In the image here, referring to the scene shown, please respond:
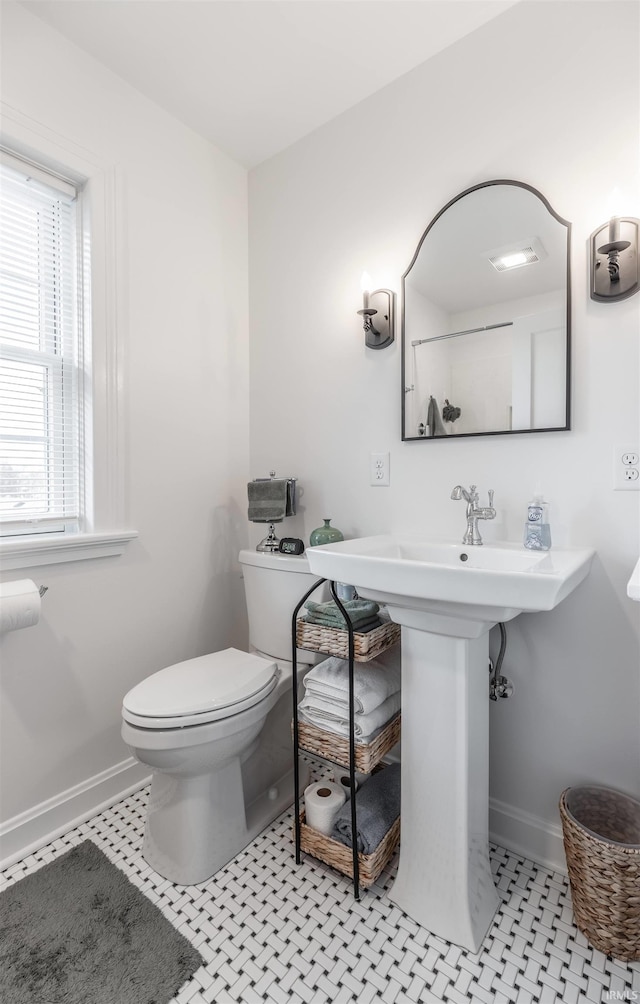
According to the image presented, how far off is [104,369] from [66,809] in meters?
1.47

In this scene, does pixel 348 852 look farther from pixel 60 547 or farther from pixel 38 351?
pixel 38 351

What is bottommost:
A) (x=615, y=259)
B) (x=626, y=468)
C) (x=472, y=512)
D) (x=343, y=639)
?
(x=343, y=639)

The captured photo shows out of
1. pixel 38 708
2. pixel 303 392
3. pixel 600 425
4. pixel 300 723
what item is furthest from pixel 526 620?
pixel 38 708

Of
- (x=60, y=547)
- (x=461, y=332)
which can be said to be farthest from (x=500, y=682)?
(x=60, y=547)

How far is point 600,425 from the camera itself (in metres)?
1.27

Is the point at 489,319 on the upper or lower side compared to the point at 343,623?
upper

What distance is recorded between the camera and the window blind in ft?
4.79

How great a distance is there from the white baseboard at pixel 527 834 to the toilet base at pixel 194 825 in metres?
0.79

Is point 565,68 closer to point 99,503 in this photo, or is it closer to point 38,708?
point 99,503

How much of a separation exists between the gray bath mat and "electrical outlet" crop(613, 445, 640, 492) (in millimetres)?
1557

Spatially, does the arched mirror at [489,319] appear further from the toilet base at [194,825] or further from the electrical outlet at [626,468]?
the toilet base at [194,825]

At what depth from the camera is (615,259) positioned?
120 centimetres

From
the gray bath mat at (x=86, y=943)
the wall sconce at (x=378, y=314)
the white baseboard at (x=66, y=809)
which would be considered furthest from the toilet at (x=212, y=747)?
the wall sconce at (x=378, y=314)

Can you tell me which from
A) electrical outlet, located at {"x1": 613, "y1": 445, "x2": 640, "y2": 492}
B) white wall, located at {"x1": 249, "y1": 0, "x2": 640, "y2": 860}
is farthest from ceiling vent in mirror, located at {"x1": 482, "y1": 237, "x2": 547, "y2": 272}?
electrical outlet, located at {"x1": 613, "y1": 445, "x2": 640, "y2": 492}
